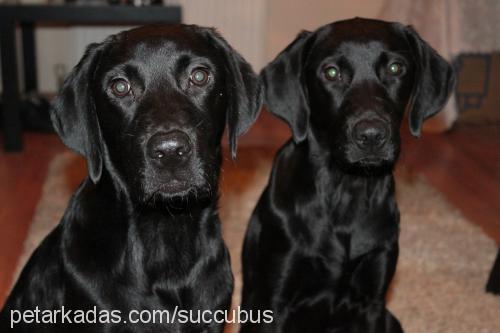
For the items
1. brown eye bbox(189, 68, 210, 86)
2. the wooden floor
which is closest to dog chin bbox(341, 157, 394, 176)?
brown eye bbox(189, 68, 210, 86)

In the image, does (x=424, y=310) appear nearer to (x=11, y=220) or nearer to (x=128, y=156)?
(x=128, y=156)

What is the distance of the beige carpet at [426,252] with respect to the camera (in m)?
3.35

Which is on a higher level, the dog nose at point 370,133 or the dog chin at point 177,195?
the dog nose at point 370,133

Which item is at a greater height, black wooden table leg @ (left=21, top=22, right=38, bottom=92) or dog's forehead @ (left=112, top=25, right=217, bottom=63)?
dog's forehead @ (left=112, top=25, right=217, bottom=63)

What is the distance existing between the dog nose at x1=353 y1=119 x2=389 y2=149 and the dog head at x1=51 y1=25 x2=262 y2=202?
0.51 metres

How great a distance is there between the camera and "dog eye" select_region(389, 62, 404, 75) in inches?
109

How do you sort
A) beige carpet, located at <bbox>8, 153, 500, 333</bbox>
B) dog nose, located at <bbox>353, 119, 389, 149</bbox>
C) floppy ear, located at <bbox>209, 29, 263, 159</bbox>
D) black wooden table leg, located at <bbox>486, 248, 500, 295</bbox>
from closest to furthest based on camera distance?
floppy ear, located at <bbox>209, 29, 263, 159</bbox> < dog nose, located at <bbox>353, 119, 389, 149</bbox> < beige carpet, located at <bbox>8, 153, 500, 333</bbox> < black wooden table leg, located at <bbox>486, 248, 500, 295</bbox>

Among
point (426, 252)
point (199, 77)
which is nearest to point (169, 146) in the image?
point (199, 77)

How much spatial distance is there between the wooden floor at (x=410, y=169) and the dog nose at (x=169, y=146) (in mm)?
1628

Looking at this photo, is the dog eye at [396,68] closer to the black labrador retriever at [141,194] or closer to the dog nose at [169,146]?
the black labrador retriever at [141,194]

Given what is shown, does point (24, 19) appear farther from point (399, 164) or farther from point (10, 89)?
point (399, 164)

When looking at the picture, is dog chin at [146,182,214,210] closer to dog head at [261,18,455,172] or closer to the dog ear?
dog head at [261,18,455,172]

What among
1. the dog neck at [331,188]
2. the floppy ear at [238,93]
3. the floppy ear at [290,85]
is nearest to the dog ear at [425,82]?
the dog neck at [331,188]

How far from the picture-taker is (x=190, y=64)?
7.57ft
